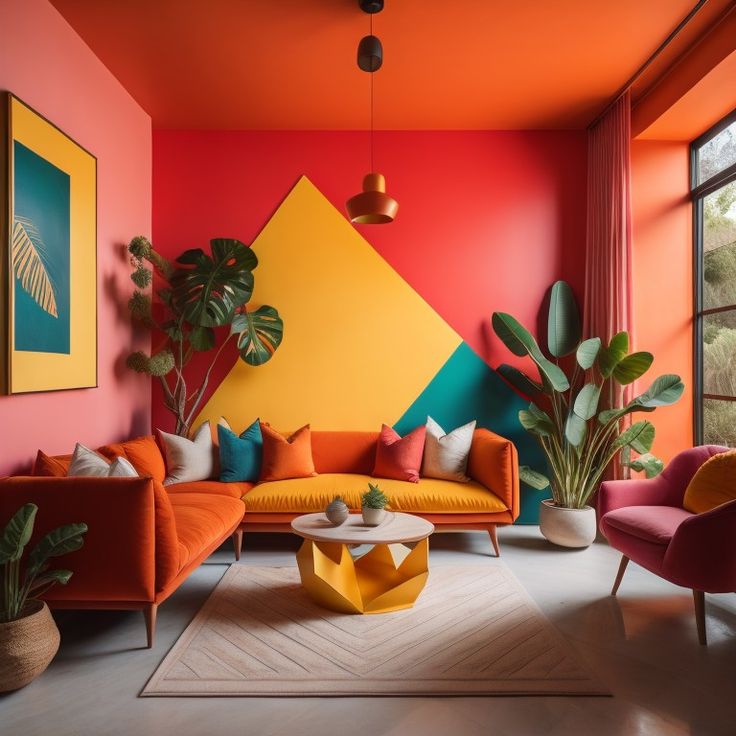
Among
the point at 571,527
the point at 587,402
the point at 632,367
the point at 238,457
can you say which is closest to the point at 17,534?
the point at 238,457

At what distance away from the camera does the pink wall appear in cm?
300

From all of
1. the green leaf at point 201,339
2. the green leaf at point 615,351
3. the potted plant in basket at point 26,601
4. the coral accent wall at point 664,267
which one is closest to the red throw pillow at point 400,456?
the green leaf at point 615,351

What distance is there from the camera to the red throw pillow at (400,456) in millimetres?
4281

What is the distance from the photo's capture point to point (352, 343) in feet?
16.2

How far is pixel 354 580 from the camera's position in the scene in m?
3.17

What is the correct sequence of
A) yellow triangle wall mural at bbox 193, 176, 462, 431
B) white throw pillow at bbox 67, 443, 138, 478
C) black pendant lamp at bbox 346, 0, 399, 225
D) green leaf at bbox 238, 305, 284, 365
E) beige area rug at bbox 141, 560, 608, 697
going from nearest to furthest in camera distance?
1. beige area rug at bbox 141, 560, 608, 697
2. white throw pillow at bbox 67, 443, 138, 478
3. black pendant lamp at bbox 346, 0, 399, 225
4. green leaf at bbox 238, 305, 284, 365
5. yellow triangle wall mural at bbox 193, 176, 462, 431

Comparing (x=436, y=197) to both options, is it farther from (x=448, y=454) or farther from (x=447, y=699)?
Result: (x=447, y=699)

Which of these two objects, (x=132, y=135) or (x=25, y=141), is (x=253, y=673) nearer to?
(x=25, y=141)

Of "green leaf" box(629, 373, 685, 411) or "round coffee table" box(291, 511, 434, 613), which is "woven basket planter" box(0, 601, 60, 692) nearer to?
"round coffee table" box(291, 511, 434, 613)

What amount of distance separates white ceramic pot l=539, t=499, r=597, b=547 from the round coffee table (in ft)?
4.51

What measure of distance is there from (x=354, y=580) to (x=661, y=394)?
98.1 inches

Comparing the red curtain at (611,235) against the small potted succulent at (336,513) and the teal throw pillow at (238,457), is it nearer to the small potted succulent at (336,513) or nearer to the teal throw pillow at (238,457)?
the small potted succulent at (336,513)

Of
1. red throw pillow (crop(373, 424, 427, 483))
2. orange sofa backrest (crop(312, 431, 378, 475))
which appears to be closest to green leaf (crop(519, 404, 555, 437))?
red throw pillow (crop(373, 424, 427, 483))

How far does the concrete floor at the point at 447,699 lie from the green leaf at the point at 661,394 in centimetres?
131
